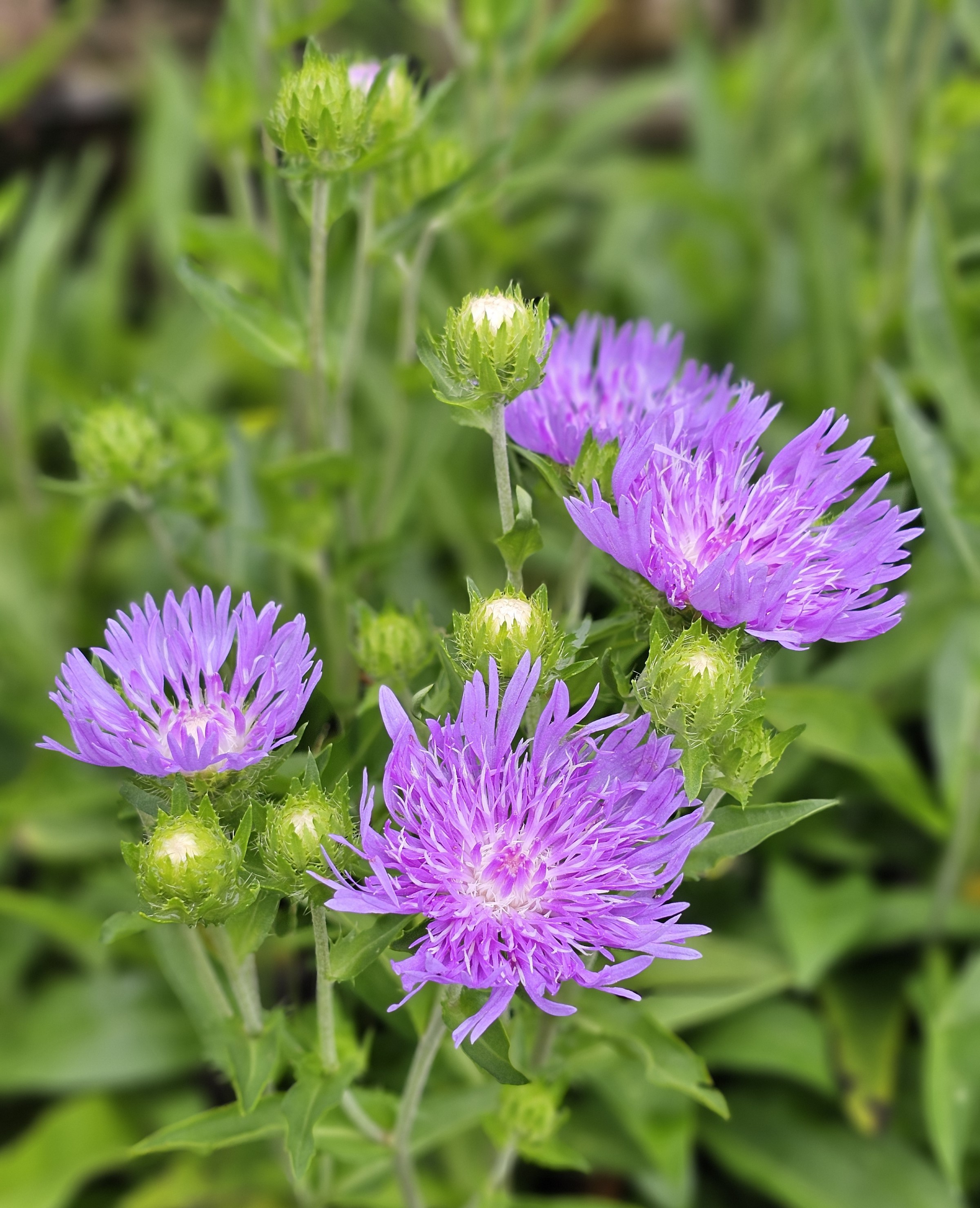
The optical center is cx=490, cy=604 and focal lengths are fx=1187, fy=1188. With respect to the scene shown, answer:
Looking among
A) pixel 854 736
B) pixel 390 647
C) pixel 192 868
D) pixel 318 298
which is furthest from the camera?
pixel 854 736

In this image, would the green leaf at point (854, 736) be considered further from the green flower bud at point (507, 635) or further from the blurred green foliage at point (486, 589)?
the green flower bud at point (507, 635)

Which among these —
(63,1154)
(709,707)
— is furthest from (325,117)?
(63,1154)

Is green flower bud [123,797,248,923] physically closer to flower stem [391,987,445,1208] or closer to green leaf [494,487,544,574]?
flower stem [391,987,445,1208]

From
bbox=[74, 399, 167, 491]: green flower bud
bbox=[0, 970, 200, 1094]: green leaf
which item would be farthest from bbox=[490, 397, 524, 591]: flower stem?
bbox=[0, 970, 200, 1094]: green leaf

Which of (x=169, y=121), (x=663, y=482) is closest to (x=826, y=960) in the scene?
(x=663, y=482)

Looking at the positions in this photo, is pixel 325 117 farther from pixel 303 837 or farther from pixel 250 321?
pixel 303 837

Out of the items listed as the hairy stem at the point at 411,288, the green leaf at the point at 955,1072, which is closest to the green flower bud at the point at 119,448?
the hairy stem at the point at 411,288

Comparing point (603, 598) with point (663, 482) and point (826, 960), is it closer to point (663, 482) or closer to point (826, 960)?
point (826, 960)
